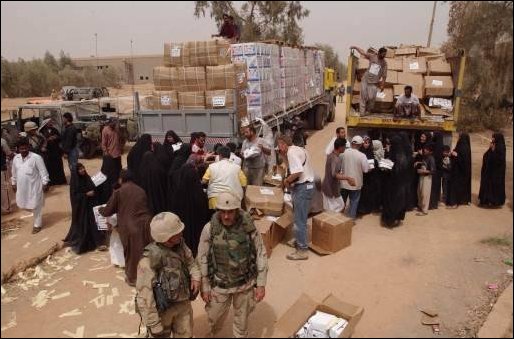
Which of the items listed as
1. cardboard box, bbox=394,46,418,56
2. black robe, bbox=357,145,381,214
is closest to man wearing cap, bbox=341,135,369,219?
black robe, bbox=357,145,381,214

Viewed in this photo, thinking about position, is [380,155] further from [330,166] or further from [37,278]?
[37,278]

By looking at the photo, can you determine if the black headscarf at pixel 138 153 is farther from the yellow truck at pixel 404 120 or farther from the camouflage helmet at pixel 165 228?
the yellow truck at pixel 404 120

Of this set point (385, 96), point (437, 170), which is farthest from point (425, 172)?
point (385, 96)

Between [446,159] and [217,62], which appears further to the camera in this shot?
[217,62]

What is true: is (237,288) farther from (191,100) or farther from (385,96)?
(385,96)

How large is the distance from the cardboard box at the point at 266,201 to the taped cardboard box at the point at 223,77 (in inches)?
97.3

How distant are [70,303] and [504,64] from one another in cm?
Result: 463

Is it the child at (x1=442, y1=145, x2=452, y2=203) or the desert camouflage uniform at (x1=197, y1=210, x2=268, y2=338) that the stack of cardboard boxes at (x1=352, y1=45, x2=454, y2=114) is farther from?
the desert camouflage uniform at (x1=197, y1=210, x2=268, y2=338)

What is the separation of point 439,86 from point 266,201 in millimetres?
4975

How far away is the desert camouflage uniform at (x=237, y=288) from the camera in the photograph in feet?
10.9

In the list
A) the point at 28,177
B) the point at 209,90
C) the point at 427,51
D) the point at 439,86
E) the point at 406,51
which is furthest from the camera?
the point at 406,51

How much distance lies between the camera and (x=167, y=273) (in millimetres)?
3098

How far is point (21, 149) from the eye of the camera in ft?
20.6

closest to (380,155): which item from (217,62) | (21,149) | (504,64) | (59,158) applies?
(217,62)
